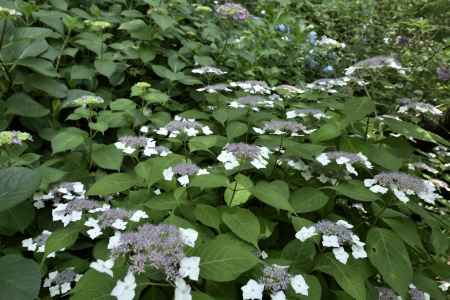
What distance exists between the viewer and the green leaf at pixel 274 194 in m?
1.39

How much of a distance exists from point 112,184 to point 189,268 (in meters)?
0.67

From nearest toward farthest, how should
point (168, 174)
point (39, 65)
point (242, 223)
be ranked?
point (242, 223) < point (168, 174) < point (39, 65)

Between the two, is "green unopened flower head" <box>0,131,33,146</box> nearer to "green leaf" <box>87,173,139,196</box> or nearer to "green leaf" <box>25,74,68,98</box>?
"green leaf" <box>87,173,139,196</box>

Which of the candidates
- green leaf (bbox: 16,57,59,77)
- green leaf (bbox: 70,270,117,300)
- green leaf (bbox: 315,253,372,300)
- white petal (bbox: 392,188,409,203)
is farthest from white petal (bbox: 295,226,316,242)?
green leaf (bbox: 16,57,59,77)

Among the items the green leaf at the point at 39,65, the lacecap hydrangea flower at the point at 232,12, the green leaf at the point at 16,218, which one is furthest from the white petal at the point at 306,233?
the lacecap hydrangea flower at the point at 232,12

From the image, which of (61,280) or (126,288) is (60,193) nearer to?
(61,280)

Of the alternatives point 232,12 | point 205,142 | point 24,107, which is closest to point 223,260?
point 205,142

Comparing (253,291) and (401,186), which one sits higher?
(401,186)

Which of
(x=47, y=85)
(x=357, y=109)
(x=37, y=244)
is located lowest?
(x=37, y=244)

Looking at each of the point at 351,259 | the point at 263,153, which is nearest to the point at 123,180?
the point at 263,153

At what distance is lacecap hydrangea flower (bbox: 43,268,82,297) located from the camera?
51.8 inches

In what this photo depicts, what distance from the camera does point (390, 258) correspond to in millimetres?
1372

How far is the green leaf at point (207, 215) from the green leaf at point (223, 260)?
0.19 meters

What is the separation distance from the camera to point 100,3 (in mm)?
3041
